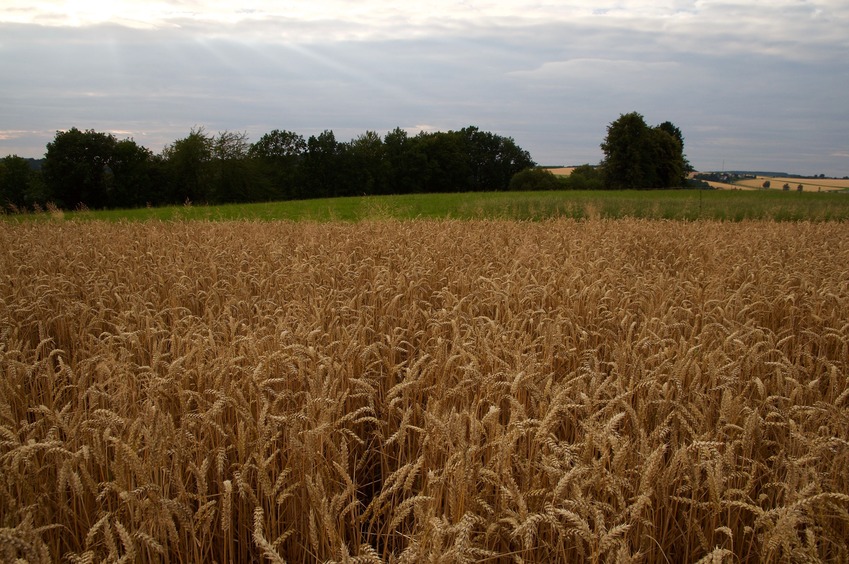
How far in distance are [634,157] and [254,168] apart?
166 feet

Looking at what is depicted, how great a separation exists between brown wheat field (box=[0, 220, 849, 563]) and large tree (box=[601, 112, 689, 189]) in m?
73.6

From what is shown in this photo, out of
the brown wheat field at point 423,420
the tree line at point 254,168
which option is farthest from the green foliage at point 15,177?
the brown wheat field at point 423,420

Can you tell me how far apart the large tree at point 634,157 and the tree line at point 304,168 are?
0.14 meters

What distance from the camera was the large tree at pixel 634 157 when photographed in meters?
76.5

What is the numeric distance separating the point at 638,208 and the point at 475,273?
22.6m

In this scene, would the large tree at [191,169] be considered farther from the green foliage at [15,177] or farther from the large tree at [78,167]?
the green foliage at [15,177]

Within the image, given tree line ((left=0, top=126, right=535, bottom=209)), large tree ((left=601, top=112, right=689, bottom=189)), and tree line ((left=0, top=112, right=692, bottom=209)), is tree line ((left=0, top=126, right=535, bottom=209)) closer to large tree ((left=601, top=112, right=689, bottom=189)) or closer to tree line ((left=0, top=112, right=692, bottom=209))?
tree line ((left=0, top=112, right=692, bottom=209))

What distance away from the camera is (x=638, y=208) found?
88.6 feet

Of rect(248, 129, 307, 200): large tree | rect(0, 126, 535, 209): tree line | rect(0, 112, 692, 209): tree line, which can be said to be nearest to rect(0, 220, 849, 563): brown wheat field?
rect(0, 126, 535, 209): tree line

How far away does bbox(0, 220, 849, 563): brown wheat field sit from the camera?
2.15 meters

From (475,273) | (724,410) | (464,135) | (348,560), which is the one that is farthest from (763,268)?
(464,135)

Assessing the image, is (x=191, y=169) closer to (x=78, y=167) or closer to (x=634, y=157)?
(x=78, y=167)

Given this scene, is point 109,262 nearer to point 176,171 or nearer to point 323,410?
point 323,410

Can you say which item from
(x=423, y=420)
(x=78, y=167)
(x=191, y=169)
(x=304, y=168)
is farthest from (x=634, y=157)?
(x=423, y=420)
